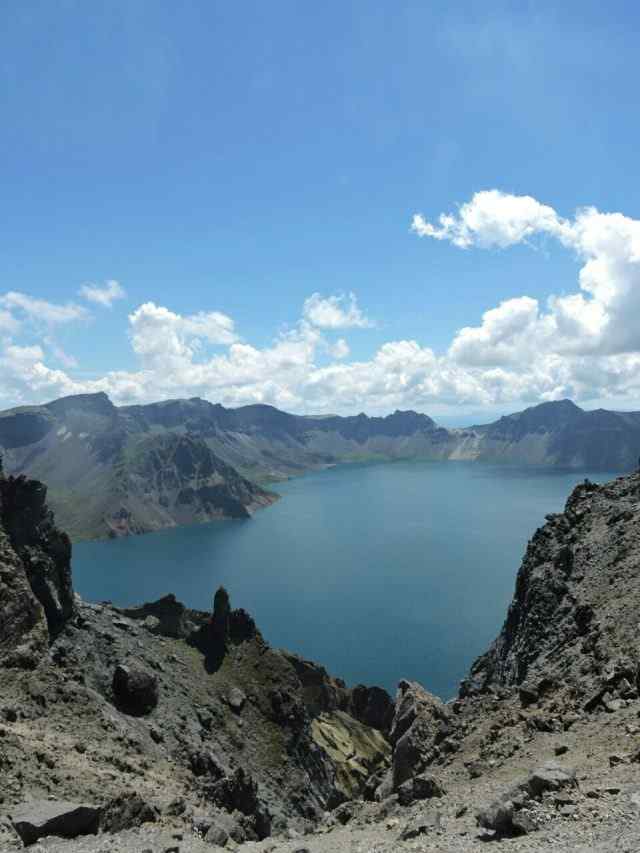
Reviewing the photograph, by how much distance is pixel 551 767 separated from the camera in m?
22.4

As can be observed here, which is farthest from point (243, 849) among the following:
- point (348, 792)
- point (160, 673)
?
point (348, 792)

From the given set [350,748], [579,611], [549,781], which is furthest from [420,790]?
[350,748]

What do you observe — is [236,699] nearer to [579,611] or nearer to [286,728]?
[286,728]

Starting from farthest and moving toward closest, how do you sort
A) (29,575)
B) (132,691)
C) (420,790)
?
(29,575), (132,691), (420,790)

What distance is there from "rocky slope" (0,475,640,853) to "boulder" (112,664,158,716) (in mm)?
147

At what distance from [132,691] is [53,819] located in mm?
37571

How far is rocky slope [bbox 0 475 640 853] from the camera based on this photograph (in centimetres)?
2350

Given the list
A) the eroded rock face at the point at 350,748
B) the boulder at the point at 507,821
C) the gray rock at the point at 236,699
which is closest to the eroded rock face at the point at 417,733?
the boulder at the point at 507,821

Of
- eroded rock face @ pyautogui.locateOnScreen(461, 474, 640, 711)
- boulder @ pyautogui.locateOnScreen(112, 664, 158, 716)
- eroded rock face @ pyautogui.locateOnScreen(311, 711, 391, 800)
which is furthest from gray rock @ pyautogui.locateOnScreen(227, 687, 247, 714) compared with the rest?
eroded rock face @ pyautogui.locateOnScreen(461, 474, 640, 711)

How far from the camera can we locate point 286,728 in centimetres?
7806

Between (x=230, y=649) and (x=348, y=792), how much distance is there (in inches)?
1074

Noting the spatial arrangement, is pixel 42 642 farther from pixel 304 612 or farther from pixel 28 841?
pixel 304 612

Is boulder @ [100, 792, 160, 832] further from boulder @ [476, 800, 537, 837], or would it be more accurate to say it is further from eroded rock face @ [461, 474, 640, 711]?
eroded rock face @ [461, 474, 640, 711]

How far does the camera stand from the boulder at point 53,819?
80.5 feet
